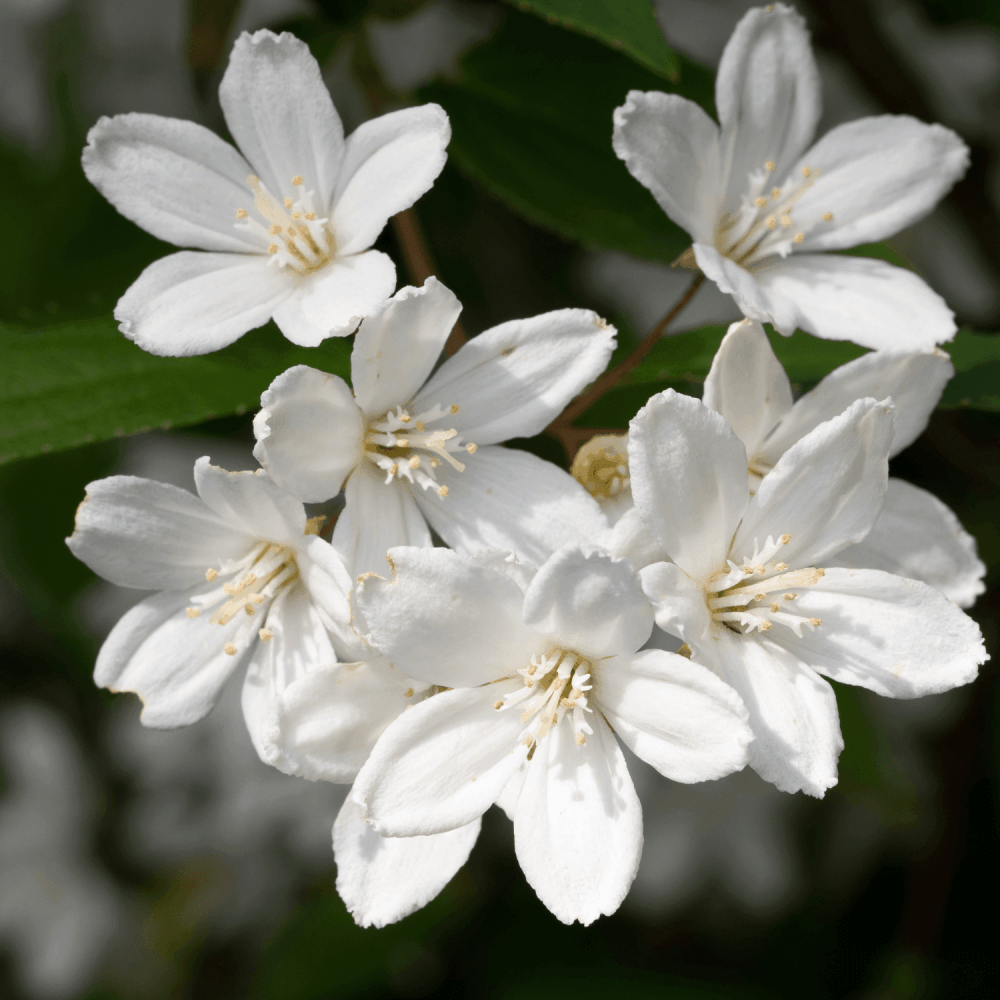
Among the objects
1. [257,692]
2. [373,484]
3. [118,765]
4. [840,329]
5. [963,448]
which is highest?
[840,329]

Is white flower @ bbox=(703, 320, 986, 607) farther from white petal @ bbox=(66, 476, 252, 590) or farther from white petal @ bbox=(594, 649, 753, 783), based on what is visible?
white petal @ bbox=(66, 476, 252, 590)

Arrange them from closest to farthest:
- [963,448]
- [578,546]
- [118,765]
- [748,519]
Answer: [578,546] → [748,519] → [963,448] → [118,765]

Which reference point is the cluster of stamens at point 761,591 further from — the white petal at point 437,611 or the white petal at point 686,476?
the white petal at point 437,611

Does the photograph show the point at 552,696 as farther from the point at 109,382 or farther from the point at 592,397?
the point at 109,382

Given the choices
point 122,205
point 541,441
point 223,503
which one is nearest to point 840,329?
point 541,441

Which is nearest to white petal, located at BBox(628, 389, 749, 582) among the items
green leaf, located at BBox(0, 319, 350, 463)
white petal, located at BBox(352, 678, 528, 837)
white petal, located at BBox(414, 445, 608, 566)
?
white petal, located at BBox(414, 445, 608, 566)

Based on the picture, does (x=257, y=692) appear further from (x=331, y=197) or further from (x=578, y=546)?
(x=331, y=197)
